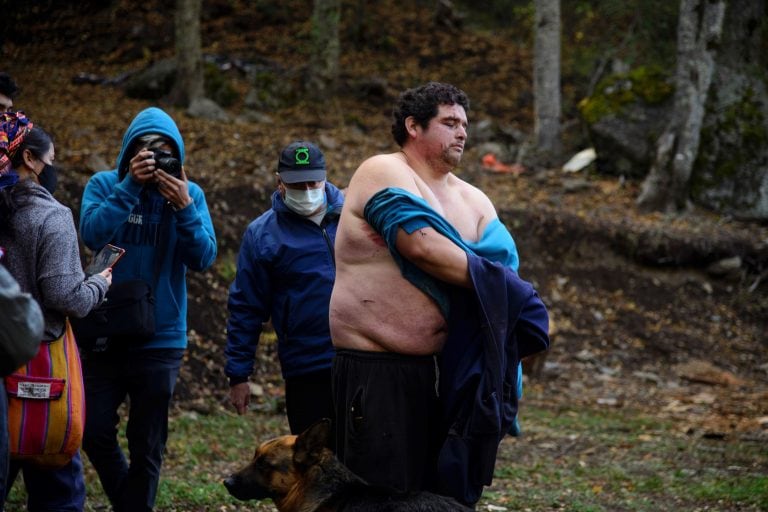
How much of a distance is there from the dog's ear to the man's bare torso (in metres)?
0.38

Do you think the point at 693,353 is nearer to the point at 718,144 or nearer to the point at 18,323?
the point at 718,144

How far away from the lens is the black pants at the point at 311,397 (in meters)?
4.98

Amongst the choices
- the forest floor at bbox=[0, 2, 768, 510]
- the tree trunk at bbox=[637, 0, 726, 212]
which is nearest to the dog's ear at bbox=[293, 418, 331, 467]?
the forest floor at bbox=[0, 2, 768, 510]

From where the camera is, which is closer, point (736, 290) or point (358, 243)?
point (358, 243)

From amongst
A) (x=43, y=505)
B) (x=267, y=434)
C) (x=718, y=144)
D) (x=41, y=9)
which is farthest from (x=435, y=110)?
(x=41, y=9)

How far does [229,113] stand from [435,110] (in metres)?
13.5

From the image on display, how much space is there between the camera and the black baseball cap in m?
5.05

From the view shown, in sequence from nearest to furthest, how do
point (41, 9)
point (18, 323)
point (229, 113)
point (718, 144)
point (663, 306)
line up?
point (18, 323), point (663, 306), point (718, 144), point (229, 113), point (41, 9)

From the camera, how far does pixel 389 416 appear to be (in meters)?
3.99

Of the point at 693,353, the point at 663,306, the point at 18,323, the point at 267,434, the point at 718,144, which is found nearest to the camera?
the point at 18,323

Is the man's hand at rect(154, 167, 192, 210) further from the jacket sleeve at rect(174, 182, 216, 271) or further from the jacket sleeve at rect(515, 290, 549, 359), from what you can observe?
the jacket sleeve at rect(515, 290, 549, 359)

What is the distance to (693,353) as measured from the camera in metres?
12.6

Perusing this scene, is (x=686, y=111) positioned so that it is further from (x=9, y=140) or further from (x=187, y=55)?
(x=9, y=140)

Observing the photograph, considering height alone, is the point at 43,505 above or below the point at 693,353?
above
